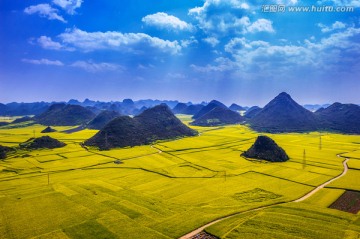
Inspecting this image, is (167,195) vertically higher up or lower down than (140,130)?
lower down

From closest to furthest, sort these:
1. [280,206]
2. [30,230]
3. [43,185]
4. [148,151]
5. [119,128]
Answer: [30,230] → [280,206] → [43,185] → [148,151] → [119,128]

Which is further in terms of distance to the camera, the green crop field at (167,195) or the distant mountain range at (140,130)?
the distant mountain range at (140,130)

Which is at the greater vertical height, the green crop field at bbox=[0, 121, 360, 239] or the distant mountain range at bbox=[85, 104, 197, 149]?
the distant mountain range at bbox=[85, 104, 197, 149]

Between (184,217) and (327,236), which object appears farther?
(184,217)

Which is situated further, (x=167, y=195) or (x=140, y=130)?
(x=140, y=130)

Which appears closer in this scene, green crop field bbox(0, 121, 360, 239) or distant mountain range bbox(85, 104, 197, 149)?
green crop field bbox(0, 121, 360, 239)

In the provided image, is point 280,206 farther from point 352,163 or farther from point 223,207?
point 352,163

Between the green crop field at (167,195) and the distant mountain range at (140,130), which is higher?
the distant mountain range at (140,130)

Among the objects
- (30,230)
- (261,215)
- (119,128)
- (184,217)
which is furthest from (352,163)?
(119,128)
